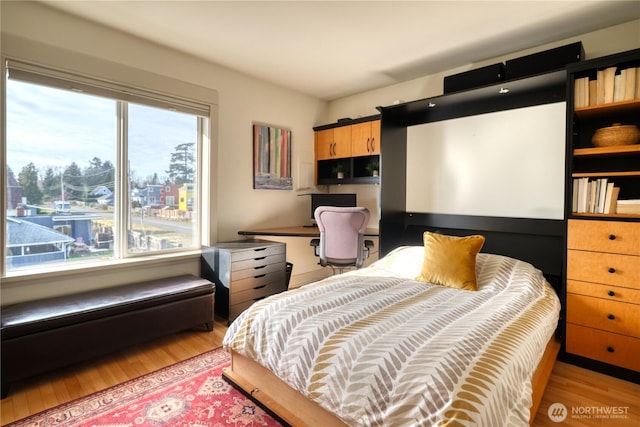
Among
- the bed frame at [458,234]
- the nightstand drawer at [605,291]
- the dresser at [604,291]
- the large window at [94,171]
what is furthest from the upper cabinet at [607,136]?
the large window at [94,171]

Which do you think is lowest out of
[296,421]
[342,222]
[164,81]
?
[296,421]

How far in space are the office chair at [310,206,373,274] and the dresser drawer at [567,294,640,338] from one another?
1.74 metres

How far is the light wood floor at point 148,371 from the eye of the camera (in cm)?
175

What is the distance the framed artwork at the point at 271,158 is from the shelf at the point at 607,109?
9.55ft

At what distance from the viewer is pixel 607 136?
2219mm

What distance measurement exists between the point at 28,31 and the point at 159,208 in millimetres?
1585

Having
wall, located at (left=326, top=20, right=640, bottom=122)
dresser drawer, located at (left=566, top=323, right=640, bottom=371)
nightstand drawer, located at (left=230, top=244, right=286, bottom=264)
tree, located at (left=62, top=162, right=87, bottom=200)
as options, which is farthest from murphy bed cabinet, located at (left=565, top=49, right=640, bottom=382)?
tree, located at (left=62, top=162, right=87, bottom=200)

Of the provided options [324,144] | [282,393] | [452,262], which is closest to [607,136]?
[452,262]

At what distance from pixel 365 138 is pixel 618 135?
2.27 m

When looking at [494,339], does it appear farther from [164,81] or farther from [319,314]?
[164,81]

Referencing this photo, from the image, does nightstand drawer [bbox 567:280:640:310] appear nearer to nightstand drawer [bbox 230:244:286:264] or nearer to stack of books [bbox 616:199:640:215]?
stack of books [bbox 616:199:640:215]

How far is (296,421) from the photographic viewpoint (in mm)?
1575

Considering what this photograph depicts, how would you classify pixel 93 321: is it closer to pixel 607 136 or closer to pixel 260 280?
pixel 260 280

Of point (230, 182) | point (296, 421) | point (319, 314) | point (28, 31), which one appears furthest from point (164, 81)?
point (296, 421)
